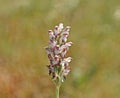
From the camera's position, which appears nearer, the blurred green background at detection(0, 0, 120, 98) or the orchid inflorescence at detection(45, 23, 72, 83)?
the orchid inflorescence at detection(45, 23, 72, 83)

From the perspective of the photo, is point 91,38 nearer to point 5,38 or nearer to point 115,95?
point 5,38

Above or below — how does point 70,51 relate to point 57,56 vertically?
above

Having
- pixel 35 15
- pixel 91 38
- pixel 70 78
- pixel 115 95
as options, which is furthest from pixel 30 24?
pixel 115 95

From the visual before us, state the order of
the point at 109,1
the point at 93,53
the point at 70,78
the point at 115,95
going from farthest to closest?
1. the point at 109,1
2. the point at 93,53
3. the point at 70,78
4. the point at 115,95

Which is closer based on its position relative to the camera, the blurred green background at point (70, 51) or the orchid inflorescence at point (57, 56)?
the orchid inflorescence at point (57, 56)

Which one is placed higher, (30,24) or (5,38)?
(30,24)

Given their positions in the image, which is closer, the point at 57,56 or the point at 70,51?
the point at 57,56

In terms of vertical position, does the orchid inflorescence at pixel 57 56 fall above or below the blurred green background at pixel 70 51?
below

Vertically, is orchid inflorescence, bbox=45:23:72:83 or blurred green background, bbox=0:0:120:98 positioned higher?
blurred green background, bbox=0:0:120:98
